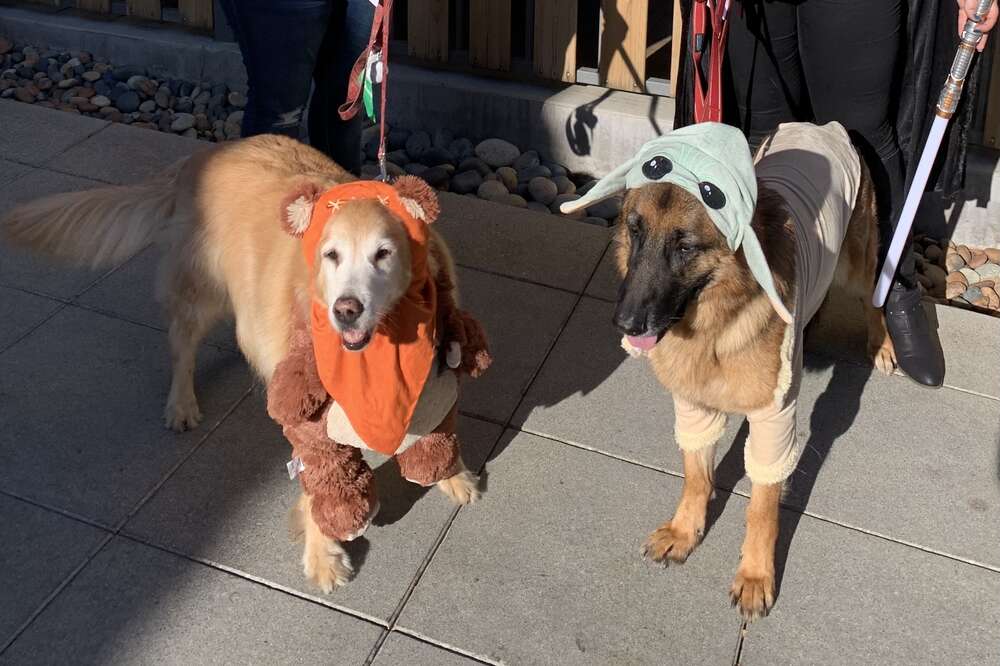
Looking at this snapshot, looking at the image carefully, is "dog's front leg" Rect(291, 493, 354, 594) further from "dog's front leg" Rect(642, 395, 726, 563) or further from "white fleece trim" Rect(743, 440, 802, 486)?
"white fleece trim" Rect(743, 440, 802, 486)

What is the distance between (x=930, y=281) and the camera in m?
4.99

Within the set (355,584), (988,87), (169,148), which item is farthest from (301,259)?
(988,87)

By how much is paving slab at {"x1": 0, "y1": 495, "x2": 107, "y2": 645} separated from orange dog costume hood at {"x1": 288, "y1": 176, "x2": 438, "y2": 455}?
112 cm

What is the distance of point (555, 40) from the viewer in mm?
6090

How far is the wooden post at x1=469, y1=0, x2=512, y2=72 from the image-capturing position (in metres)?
6.18

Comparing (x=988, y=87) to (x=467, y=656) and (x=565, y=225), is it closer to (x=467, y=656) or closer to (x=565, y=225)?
(x=565, y=225)

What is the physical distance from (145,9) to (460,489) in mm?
5327

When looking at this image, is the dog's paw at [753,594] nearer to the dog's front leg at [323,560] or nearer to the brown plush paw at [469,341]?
the brown plush paw at [469,341]

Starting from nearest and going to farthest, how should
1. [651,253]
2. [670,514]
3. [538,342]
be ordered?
[651,253], [670,514], [538,342]

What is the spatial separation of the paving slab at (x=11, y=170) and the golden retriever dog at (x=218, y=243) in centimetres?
182

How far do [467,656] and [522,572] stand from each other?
37 centimetres

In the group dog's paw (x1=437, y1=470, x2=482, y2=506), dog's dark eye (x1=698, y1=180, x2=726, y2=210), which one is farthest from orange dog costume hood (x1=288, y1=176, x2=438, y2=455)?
dog's dark eye (x1=698, y1=180, x2=726, y2=210)

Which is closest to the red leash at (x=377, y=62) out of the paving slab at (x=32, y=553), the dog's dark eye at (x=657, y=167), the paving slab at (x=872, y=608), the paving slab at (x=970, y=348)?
the dog's dark eye at (x=657, y=167)

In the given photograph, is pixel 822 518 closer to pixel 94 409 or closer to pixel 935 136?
pixel 935 136
